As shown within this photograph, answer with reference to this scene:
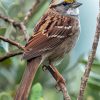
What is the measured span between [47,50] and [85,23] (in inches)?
26.6

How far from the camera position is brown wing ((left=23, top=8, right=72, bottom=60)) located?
3.17 m

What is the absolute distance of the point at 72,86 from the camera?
3.33 meters

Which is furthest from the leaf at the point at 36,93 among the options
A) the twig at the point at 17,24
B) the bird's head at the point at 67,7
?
the bird's head at the point at 67,7

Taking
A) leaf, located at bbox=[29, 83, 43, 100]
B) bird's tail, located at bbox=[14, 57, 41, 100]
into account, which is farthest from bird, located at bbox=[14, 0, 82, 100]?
leaf, located at bbox=[29, 83, 43, 100]

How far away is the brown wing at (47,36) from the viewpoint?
3168 mm

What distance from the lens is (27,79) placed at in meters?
2.87

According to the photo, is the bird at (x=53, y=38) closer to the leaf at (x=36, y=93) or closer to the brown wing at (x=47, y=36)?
the brown wing at (x=47, y=36)

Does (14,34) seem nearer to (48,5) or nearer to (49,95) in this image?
(48,5)

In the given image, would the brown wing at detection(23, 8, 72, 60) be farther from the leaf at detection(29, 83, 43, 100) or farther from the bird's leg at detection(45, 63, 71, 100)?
the leaf at detection(29, 83, 43, 100)

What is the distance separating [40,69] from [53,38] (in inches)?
10.8

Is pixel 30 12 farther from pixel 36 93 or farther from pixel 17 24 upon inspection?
pixel 36 93

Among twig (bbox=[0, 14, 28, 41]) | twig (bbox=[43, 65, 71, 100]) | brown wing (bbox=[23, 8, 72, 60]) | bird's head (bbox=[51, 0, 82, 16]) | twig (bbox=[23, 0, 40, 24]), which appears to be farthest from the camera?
bird's head (bbox=[51, 0, 82, 16])

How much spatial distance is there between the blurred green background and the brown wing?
0.45 feet

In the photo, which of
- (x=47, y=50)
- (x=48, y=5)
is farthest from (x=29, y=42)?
(x=48, y=5)
